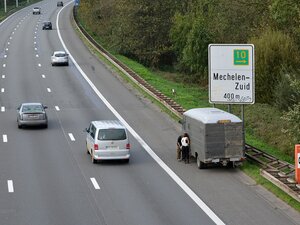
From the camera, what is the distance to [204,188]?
25406 millimetres

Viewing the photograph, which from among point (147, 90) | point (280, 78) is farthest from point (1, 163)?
point (280, 78)

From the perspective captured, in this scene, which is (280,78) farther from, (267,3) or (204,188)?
(204,188)

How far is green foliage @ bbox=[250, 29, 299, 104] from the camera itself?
1975 inches

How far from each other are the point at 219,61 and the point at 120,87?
20.2 metres

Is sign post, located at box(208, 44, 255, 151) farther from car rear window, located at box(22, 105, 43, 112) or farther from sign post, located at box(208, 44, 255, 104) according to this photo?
car rear window, located at box(22, 105, 43, 112)

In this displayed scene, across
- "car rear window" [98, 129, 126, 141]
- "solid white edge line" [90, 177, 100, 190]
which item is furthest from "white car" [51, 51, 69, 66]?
"solid white edge line" [90, 177, 100, 190]

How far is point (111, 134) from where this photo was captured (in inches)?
1161

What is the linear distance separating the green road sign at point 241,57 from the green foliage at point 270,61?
1746 cm

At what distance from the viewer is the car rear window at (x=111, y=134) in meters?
29.5

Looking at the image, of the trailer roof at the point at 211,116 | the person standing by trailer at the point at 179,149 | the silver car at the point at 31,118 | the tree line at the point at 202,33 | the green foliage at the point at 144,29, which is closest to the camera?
the trailer roof at the point at 211,116

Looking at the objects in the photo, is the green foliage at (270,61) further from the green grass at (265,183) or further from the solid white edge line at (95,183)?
the solid white edge line at (95,183)

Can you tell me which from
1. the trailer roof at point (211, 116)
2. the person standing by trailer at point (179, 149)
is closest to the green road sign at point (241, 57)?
the trailer roof at point (211, 116)

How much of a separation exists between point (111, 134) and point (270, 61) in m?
24.2

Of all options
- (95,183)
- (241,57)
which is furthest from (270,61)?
(95,183)
